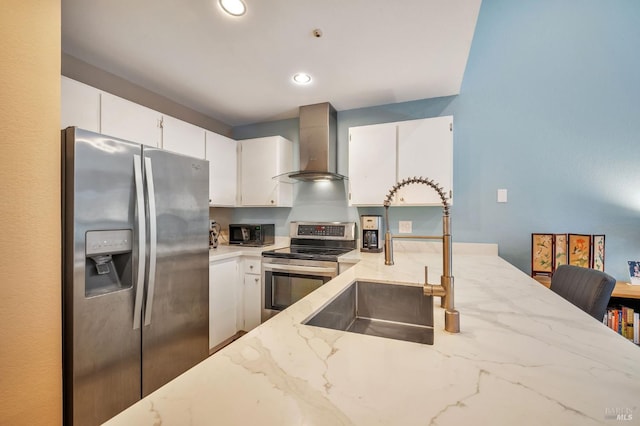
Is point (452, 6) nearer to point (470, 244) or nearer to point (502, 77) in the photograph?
point (502, 77)

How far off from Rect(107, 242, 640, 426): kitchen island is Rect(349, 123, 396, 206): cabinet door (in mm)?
1575

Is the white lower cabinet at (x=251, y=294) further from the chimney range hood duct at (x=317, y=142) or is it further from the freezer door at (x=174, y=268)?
the chimney range hood duct at (x=317, y=142)

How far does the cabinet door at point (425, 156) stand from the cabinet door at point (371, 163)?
0.09 meters

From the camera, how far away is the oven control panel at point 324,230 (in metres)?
2.61

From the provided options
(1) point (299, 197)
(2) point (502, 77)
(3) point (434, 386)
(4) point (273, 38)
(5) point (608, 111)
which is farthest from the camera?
(1) point (299, 197)

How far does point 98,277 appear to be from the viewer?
52.1 inches

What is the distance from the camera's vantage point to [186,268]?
5.65ft

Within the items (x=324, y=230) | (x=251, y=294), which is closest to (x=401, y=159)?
(x=324, y=230)

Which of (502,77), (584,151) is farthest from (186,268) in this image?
(584,151)

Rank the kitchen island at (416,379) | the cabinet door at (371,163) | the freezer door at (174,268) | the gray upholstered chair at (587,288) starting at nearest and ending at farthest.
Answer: the kitchen island at (416,379)
the gray upholstered chair at (587,288)
the freezer door at (174,268)
the cabinet door at (371,163)

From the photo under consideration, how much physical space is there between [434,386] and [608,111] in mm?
2739

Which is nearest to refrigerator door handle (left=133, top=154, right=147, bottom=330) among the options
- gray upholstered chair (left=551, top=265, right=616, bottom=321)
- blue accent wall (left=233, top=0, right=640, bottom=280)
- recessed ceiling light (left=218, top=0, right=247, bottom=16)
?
recessed ceiling light (left=218, top=0, right=247, bottom=16)

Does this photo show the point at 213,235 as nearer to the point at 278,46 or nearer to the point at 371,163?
the point at 371,163

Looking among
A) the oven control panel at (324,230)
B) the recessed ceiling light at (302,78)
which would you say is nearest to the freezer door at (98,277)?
the recessed ceiling light at (302,78)
